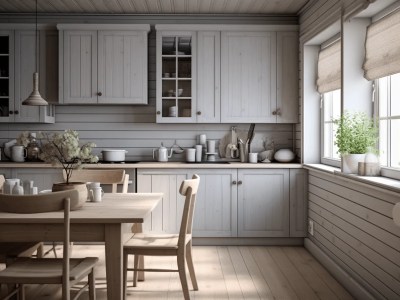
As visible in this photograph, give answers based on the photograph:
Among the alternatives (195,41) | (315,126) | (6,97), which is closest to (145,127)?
(195,41)

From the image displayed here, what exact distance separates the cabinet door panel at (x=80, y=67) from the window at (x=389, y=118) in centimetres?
315

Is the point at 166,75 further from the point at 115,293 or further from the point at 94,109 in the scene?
the point at 115,293

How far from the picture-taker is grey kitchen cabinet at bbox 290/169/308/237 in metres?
5.38

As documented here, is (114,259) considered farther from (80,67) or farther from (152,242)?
(80,67)

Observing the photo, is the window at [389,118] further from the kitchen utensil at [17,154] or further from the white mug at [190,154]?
the kitchen utensil at [17,154]

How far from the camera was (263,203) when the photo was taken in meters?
5.40

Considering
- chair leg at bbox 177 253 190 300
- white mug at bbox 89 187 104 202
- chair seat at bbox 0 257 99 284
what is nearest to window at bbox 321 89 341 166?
chair leg at bbox 177 253 190 300

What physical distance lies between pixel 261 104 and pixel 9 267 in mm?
3579

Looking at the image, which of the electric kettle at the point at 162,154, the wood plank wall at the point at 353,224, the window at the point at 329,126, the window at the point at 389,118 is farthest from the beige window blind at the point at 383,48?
the electric kettle at the point at 162,154

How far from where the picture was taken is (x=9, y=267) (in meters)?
2.78

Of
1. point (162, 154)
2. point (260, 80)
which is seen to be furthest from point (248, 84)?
point (162, 154)

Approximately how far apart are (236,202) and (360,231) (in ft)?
6.17

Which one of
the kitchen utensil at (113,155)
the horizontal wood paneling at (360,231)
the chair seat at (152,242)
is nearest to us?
the horizontal wood paneling at (360,231)

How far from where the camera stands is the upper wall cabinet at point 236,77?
561 cm
